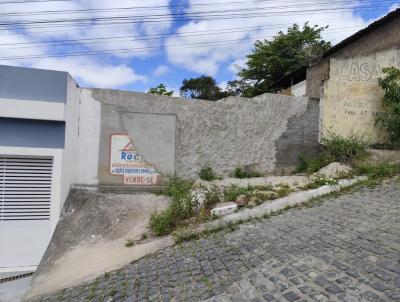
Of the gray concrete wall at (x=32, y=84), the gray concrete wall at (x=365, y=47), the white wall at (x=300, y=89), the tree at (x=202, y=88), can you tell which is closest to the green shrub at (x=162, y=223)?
the gray concrete wall at (x=32, y=84)

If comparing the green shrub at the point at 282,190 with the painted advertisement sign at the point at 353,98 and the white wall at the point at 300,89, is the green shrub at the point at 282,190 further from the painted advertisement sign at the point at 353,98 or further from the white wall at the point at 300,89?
the white wall at the point at 300,89

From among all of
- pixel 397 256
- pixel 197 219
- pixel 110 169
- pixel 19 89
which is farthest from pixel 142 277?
pixel 19 89

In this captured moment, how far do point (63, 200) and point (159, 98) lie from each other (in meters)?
3.26

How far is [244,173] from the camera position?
9758 mm

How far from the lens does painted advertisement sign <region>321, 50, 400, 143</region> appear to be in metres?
10.5

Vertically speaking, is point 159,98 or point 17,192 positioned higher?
point 159,98

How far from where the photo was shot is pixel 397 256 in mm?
4137

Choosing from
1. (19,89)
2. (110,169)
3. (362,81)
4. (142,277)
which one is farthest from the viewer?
(362,81)

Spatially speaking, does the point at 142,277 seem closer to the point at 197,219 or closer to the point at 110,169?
the point at 197,219

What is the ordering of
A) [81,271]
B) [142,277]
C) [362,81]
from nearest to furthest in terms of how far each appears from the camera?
[142,277], [81,271], [362,81]

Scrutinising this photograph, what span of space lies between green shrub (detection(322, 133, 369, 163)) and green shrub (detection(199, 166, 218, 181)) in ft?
10.7

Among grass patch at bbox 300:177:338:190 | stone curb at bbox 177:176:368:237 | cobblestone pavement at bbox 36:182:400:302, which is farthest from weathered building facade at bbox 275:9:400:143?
cobblestone pavement at bbox 36:182:400:302

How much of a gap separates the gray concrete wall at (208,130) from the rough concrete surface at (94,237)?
817mm

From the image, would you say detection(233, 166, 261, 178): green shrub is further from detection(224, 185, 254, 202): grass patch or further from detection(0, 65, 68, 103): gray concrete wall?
detection(0, 65, 68, 103): gray concrete wall
